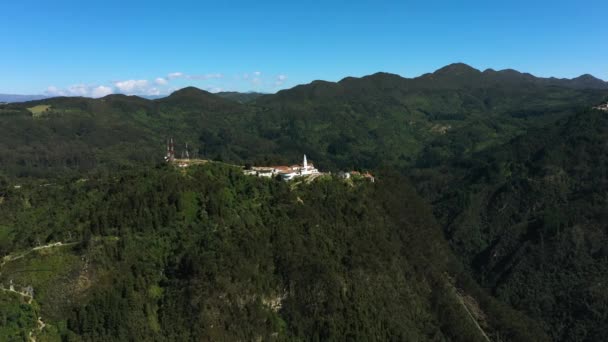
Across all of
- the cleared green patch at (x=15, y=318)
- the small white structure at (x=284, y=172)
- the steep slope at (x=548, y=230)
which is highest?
the small white structure at (x=284, y=172)

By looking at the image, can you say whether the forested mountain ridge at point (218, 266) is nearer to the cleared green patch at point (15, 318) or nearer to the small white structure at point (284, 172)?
the cleared green patch at point (15, 318)

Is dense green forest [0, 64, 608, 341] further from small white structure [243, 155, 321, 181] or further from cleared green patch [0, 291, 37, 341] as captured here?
small white structure [243, 155, 321, 181]

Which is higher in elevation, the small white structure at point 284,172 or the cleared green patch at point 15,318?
the small white structure at point 284,172

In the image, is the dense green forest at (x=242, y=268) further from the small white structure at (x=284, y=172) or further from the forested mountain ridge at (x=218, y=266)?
the small white structure at (x=284, y=172)

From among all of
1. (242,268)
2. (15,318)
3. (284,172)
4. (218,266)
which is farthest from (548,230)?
(15,318)

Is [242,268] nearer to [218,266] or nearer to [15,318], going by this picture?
[218,266]

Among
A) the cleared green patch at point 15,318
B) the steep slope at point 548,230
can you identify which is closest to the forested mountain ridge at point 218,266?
the cleared green patch at point 15,318

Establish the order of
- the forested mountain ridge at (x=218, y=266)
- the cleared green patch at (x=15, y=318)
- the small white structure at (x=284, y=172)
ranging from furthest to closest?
the small white structure at (x=284, y=172) → the forested mountain ridge at (x=218, y=266) → the cleared green patch at (x=15, y=318)

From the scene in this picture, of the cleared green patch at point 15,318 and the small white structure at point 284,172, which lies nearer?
the cleared green patch at point 15,318

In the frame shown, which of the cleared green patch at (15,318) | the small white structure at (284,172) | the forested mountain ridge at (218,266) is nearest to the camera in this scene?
the cleared green patch at (15,318)
